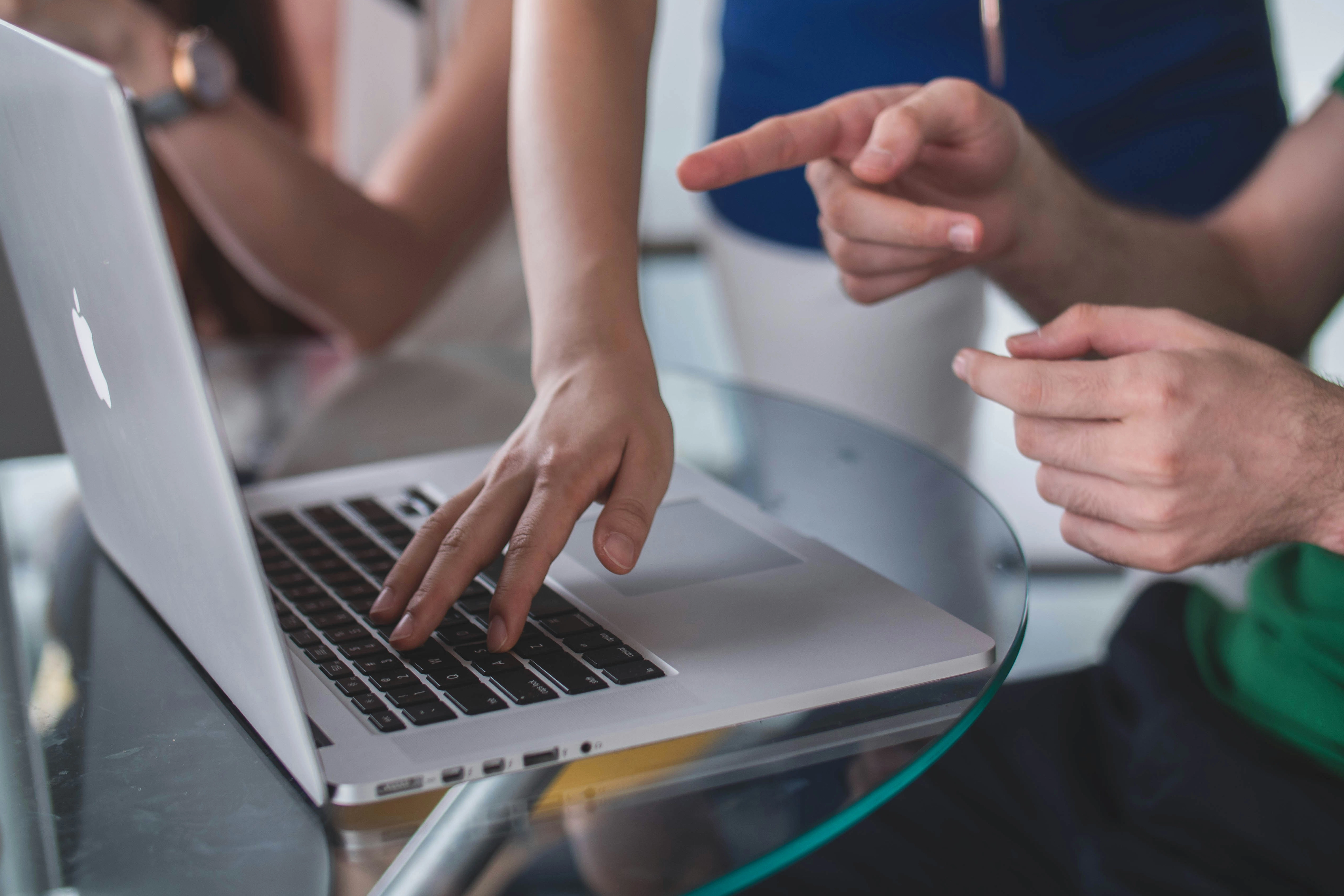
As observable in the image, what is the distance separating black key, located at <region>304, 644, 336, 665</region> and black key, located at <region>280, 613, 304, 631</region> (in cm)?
3

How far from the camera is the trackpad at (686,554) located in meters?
0.68

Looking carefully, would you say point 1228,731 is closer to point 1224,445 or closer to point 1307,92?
point 1224,445

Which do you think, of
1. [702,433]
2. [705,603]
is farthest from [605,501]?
[702,433]

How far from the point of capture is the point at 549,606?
25.2 inches

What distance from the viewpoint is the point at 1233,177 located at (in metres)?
1.37

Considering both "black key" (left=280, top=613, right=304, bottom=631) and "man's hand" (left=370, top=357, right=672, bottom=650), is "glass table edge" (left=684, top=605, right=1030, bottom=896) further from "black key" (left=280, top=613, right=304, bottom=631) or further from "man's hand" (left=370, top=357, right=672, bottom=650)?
"black key" (left=280, top=613, right=304, bottom=631)

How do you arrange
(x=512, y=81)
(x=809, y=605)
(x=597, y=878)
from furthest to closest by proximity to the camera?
1. (x=512, y=81)
2. (x=809, y=605)
3. (x=597, y=878)

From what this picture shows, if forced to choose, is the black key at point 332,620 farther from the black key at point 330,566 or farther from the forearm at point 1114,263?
the forearm at point 1114,263

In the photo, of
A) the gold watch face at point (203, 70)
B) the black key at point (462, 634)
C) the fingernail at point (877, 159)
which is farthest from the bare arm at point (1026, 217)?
the gold watch face at point (203, 70)

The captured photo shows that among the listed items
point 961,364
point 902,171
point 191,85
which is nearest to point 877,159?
point 902,171

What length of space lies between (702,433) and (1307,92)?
2.32 meters

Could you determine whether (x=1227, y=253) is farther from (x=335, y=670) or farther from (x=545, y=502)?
(x=335, y=670)

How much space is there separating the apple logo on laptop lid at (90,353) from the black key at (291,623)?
155mm

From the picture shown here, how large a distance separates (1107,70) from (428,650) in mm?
1146
